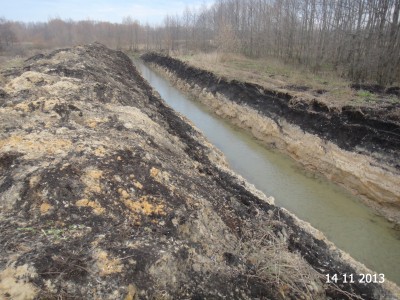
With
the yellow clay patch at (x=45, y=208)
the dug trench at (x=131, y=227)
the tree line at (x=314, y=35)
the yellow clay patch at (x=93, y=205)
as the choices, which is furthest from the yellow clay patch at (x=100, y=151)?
the tree line at (x=314, y=35)

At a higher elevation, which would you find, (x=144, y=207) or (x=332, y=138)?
(x=332, y=138)

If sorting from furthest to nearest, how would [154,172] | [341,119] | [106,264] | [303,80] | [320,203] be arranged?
[303,80]
[341,119]
[320,203]
[154,172]
[106,264]

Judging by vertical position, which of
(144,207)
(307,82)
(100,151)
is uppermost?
(307,82)

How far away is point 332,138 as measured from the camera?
9961mm

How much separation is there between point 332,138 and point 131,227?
8.02 metres

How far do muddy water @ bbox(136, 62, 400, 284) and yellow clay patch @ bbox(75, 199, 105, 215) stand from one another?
5.21 m

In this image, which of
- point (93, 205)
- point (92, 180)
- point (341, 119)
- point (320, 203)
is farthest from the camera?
point (341, 119)

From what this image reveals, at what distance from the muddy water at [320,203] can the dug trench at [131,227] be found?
130 cm

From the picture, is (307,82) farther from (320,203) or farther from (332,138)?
(320,203)

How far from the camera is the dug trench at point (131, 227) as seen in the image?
339cm
